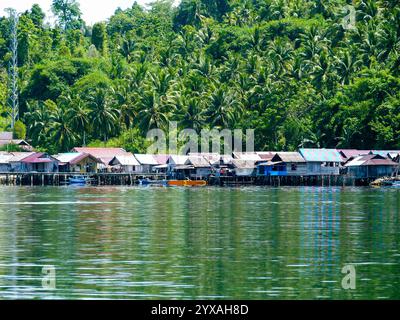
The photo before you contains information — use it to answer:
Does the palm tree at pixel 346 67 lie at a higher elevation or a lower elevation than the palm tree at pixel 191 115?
higher

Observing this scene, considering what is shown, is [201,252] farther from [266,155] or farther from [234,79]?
[234,79]

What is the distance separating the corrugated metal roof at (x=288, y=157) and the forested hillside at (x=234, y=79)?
6919 mm

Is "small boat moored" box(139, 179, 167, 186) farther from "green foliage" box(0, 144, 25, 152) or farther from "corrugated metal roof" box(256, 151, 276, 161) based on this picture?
"green foliage" box(0, 144, 25, 152)

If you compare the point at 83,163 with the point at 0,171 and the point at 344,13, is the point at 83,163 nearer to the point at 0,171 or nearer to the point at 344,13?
the point at 0,171

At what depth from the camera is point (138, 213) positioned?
5903cm

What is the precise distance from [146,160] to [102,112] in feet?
31.2

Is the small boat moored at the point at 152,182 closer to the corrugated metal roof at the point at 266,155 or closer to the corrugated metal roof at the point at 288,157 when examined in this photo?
the corrugated metal roof at the point at 266,155

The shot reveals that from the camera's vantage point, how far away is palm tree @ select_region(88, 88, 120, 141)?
126 m

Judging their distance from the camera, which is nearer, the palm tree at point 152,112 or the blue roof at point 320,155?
the blue roof at point 320,155

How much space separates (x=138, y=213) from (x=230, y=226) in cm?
1126

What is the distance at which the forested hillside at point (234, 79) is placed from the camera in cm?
11575

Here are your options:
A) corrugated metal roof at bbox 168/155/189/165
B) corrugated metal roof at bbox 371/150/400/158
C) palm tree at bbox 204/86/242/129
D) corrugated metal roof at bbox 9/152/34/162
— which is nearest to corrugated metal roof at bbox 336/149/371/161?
corrugated metal roof at bbox 371/150/400/158

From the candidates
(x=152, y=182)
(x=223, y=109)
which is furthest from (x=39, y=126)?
(x=223, y=109)

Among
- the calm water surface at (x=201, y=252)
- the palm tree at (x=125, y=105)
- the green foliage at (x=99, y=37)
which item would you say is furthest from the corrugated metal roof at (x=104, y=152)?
the calm water surface at (x=201, y=252)
